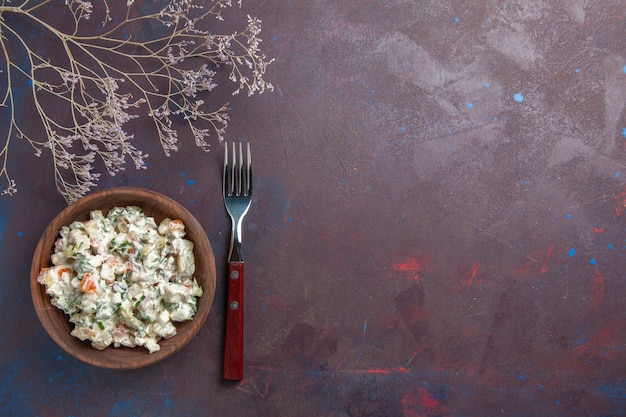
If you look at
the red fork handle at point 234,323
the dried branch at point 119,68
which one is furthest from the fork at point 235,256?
the dried branch at point 119,68

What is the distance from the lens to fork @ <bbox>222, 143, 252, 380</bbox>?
70.2 inches

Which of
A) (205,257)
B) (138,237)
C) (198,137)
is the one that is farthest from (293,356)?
(198,137)

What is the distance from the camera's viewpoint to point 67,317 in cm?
167

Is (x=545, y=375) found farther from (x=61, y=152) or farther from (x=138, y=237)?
(x=61, y=152)

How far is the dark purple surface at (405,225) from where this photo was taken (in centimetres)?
182

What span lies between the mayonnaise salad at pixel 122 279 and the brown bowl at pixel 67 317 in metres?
0.02

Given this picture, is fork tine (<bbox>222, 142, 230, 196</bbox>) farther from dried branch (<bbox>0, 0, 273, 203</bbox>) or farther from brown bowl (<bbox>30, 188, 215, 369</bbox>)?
brown bowl (<bbox>30, 188, 215, 369</bbox>)

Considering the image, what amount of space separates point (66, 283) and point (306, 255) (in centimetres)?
75

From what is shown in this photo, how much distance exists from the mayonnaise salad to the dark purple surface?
7.9 inches

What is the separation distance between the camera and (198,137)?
1.81 m

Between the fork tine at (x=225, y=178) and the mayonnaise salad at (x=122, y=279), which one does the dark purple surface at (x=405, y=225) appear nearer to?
the fork tine at (x=225, y=178)

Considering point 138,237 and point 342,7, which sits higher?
point 342,7

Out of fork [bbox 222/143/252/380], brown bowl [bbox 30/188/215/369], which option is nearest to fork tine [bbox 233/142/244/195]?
fork [bbox 222/143/252/380]

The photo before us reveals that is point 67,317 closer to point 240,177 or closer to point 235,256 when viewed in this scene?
point 235,256
